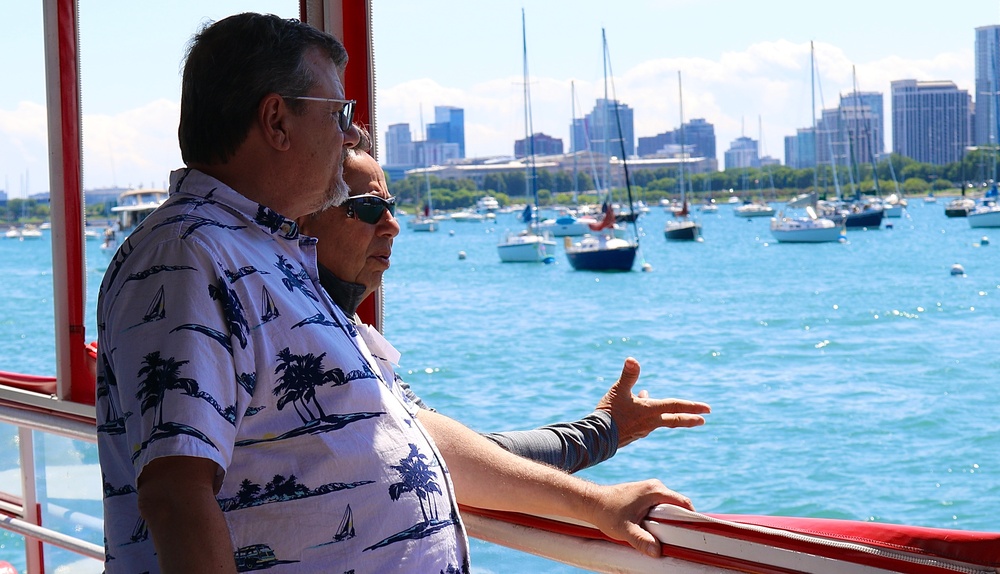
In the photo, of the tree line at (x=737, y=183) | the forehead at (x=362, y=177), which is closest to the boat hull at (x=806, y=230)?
the tree line at (x=737, y=183)

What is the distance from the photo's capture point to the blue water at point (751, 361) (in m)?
15.2

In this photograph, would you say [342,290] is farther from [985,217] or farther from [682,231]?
[985,217]

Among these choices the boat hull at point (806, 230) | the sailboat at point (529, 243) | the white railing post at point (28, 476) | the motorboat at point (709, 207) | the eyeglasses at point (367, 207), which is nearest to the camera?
the eyeglasses at point (367, 207)

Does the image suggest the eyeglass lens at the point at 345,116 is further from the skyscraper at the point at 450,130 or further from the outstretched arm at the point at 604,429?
the skyscraper at the point at 450,130

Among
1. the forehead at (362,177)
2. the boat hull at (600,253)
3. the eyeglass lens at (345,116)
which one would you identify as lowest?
the boat hull at (600,253)

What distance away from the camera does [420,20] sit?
55188 millimetres

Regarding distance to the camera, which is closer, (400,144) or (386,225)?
(386,225)

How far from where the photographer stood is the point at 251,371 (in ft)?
3.02

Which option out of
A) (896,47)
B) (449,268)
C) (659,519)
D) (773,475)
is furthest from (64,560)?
(896,47)

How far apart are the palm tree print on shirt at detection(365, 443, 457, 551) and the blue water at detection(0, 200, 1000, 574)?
0.43 metres

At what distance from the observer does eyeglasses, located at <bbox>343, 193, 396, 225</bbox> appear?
1.58 m

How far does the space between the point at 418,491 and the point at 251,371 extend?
0.79 feet

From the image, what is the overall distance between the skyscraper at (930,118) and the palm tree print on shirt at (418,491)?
30.0 metres

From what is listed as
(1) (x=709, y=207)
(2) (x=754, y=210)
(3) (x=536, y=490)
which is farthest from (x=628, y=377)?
(1) (x=709, y=207)
